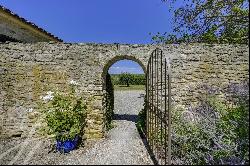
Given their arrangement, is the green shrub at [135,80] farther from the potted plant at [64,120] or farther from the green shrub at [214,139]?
the green shrub at [214,139]

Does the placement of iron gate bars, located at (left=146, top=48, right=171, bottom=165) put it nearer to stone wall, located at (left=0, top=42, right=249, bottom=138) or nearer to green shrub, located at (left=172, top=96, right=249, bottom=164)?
green shrub, located at (left=172, top=96, right=249, bottom=164)

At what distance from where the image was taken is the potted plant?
7.95 metres

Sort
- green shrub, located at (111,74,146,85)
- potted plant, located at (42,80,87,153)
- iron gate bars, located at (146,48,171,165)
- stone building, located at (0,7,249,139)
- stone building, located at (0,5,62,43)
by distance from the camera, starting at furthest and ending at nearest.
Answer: green shrub, located at (111,74,146,85)
stone building, located at (0,5,62,43)
stone building, located at (0,7,249,139)
potted plant, located at (42,80,87,153)
iron gate bars, located at (146,48,171,165)

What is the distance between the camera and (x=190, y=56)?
9.09 m

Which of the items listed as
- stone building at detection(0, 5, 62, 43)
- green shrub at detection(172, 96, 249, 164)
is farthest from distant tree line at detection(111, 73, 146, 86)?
green shrub at detection(172, 96, 249, 164)

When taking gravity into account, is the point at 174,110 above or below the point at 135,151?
above

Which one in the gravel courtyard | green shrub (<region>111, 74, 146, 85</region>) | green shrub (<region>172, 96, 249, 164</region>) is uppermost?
green shrub (<region>111, 74, 146, 85</region>)

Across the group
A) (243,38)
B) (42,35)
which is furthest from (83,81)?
(243,38)

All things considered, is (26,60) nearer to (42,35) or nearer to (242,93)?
(42,35)

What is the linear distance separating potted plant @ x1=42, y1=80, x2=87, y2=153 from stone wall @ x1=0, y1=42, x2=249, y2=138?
0.56 metres

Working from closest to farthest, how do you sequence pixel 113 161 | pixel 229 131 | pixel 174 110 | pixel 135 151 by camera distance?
1. pixel 229 131
2. pixel 113 161
3. pixel 135 151
4. pixel 174 110

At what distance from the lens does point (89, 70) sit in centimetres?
920

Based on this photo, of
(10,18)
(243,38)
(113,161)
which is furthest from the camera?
(243,38)

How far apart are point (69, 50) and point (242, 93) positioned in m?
5.01
